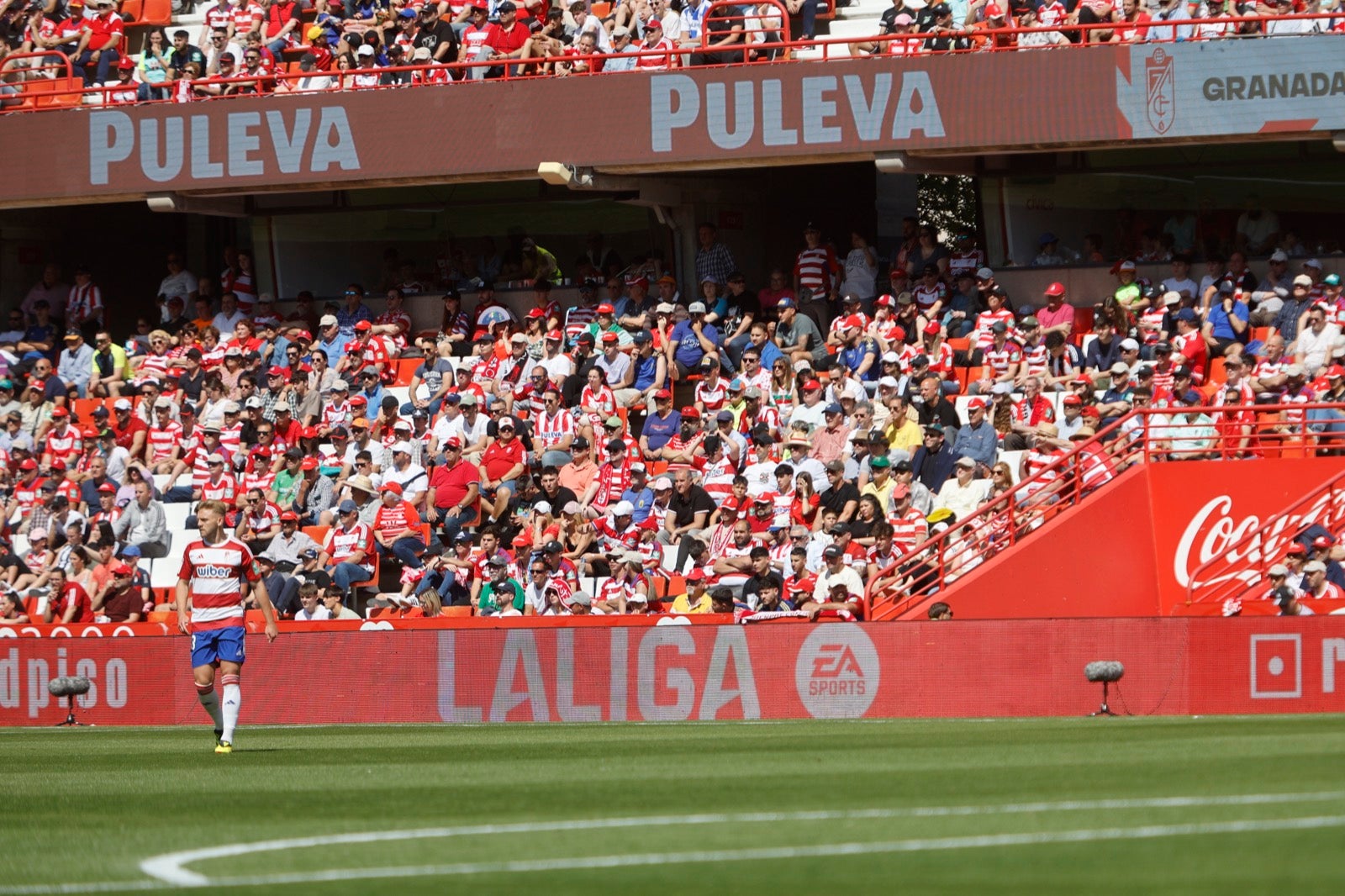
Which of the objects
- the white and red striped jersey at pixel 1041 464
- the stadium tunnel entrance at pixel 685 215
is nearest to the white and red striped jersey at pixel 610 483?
the white and red striped jersey at pixel 1041 464

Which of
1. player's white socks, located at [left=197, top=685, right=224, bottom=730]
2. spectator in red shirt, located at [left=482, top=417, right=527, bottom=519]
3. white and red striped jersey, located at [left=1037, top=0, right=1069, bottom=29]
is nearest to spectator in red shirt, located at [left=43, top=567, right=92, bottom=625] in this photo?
spectator in red shirt, located at [left=482, top=417, right=527, bottom=519]

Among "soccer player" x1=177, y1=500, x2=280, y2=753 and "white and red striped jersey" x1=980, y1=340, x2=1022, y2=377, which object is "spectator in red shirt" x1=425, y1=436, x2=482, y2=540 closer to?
"white and red striped jersey" x1=980, y1=340, x2=1022, y2=377

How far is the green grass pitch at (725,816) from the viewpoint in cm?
677

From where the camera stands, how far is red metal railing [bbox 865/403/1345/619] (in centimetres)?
1970

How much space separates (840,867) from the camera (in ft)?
22.7

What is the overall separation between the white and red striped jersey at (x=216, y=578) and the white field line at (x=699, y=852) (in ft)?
22.1

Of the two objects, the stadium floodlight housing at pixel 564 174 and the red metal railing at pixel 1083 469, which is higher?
the stadium floodlight housing at pixel 564 174

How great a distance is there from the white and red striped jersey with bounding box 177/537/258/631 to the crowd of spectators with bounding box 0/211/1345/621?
6059 mm

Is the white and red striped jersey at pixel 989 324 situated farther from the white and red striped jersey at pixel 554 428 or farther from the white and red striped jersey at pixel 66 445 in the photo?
the white and red striped jersey at pixel 66 445

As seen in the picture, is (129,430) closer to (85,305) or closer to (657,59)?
(85,305)

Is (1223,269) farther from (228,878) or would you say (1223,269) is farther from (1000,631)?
(228,878)

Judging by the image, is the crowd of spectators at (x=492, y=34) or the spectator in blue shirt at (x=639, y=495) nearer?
the spectator in blue shirt at (x=639, y=495)

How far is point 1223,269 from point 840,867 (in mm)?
17798

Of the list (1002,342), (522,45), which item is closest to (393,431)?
(522,45)
